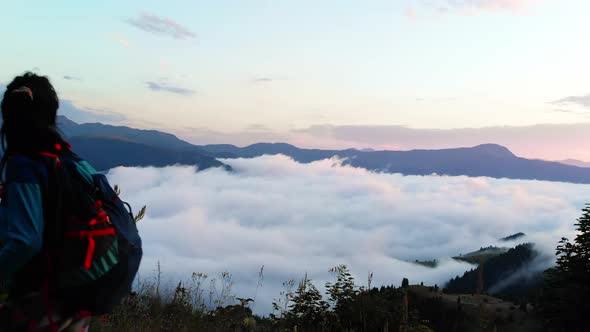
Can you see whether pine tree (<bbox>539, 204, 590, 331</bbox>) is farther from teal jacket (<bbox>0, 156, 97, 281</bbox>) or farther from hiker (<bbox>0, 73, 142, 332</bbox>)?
teal jacket (<bbox>0, 156, 97, 281</bbox>)

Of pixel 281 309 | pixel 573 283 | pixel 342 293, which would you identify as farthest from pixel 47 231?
pixel 573 283

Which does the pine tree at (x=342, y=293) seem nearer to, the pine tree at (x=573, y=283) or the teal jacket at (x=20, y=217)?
the teal jacket at (x=20, y=217)

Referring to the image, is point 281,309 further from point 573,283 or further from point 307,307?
point 573,283

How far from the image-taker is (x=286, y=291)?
596 cm

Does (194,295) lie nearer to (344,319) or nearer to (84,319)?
(344,319)

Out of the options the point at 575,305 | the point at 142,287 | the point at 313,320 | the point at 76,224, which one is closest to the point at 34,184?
the point at 76,224

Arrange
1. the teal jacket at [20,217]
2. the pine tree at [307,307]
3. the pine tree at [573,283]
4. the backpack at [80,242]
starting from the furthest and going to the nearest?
the pine tree at [573,283] < the pine tree at [307,307] < the backpack at [80,242] < the teal jacket at [20,217]

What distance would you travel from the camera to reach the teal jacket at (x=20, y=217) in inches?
73.2

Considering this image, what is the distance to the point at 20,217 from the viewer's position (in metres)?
1.88

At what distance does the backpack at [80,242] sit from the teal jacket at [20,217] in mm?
65

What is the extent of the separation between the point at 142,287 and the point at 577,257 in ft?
74.6

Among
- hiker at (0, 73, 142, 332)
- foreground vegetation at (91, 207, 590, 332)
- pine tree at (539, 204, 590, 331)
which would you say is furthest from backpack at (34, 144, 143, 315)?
pine tree at (539, 204, 590, 331)

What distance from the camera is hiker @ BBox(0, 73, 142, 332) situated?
6.22 feet

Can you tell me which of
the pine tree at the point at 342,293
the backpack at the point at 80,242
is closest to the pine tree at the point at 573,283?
the pine tree at the point at 342,293
